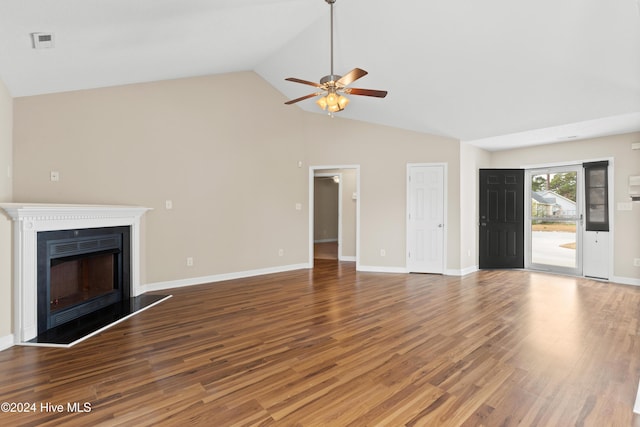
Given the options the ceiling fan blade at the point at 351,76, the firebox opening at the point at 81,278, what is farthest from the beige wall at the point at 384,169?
the firebox opening at the point at 81,278

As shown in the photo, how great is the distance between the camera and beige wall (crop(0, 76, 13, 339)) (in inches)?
105

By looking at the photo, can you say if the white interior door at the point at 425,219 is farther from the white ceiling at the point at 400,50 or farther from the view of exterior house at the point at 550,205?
the view of exterior house at the point at 550,205

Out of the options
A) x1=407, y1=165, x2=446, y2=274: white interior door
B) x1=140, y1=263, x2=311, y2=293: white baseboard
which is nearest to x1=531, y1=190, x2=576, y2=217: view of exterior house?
x1=407, y1=165, x2=446, y2=274: white interior door

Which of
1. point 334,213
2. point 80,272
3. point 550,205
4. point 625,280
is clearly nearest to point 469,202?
point 550,205

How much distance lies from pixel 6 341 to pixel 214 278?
103 inches

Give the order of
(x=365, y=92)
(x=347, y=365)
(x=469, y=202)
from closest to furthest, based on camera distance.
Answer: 1. (x=347, y=365)
2. (x=365, y=92)
3. (x=469, y=202)

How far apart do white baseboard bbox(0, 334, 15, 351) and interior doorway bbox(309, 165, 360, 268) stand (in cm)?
448

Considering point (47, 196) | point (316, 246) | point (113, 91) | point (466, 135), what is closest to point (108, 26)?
point (113, 91)

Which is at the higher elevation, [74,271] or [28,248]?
[28,248]

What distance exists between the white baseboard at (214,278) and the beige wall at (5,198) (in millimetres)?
1679

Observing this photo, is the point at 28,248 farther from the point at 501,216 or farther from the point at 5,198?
the point at 501,216

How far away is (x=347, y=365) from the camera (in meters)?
2.35

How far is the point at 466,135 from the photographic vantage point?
17.6ft

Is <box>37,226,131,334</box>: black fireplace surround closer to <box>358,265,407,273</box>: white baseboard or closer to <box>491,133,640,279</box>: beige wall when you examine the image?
<box>358,265,407,273</box>: white baseboard
